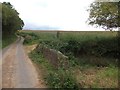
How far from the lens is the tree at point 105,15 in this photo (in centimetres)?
2603

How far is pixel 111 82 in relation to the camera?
480 inches

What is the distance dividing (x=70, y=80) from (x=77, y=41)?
16.1m

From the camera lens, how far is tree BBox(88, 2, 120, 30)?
26033 millimetres

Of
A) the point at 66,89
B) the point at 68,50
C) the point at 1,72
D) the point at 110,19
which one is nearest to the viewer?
the point at 66,89

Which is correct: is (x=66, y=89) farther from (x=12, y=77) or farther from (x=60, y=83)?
(x=12, y=77)

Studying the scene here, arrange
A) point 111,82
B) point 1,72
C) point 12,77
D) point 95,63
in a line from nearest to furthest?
1. point 111,82
2. point 12,77
3. point 1,72
4. point 95,63

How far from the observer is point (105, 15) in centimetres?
2811

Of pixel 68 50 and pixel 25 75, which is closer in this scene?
Answer: pixel 25 75

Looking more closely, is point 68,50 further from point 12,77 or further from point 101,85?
point 101,85

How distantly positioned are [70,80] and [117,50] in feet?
54.4

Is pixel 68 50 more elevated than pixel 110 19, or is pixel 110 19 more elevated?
pixel 110 19

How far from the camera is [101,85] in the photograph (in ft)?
37.9

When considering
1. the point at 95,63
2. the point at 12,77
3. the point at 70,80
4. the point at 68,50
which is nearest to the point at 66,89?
the point at 70,80

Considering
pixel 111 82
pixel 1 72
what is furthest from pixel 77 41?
pixel 111 82
